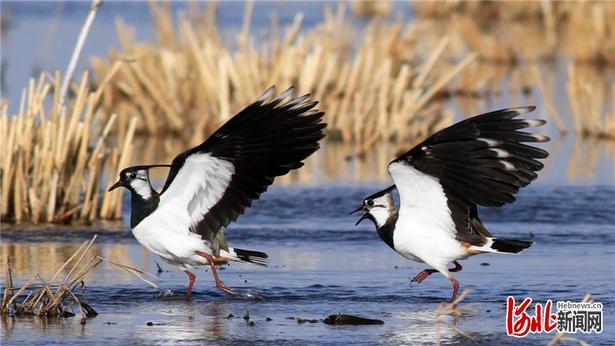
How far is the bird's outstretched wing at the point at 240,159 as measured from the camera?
8.12 metres

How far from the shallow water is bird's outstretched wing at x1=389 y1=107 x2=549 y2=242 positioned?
772 millimetres

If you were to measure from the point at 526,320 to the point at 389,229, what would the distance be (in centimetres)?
139

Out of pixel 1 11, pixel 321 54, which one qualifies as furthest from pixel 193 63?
pixel 1 11

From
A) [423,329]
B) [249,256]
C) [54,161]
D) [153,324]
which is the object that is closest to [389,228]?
[249,256]

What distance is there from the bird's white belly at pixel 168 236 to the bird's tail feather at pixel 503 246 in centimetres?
187

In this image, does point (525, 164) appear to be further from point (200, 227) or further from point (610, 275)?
point (200, 227)

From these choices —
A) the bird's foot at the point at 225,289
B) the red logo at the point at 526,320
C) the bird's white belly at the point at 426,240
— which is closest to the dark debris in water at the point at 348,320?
the red logo at the point at 526,320

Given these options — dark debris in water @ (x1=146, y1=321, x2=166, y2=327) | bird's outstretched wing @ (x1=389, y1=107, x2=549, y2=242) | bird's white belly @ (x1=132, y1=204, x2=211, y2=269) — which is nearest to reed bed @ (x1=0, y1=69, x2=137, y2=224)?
bird's white belly @ (x1=132, y1=204, x2=211, y2=269)

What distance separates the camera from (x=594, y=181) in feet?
43.8

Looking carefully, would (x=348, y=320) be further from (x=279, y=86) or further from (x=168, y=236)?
(x=279, y=86)

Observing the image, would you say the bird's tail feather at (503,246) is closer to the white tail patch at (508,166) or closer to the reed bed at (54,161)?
the white tail patch at (508,166)

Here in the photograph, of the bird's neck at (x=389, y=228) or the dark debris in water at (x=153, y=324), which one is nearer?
the dark debris in water at (x=153, y=324)

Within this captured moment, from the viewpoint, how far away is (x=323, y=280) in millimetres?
8969

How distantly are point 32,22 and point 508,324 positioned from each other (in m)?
24.2
